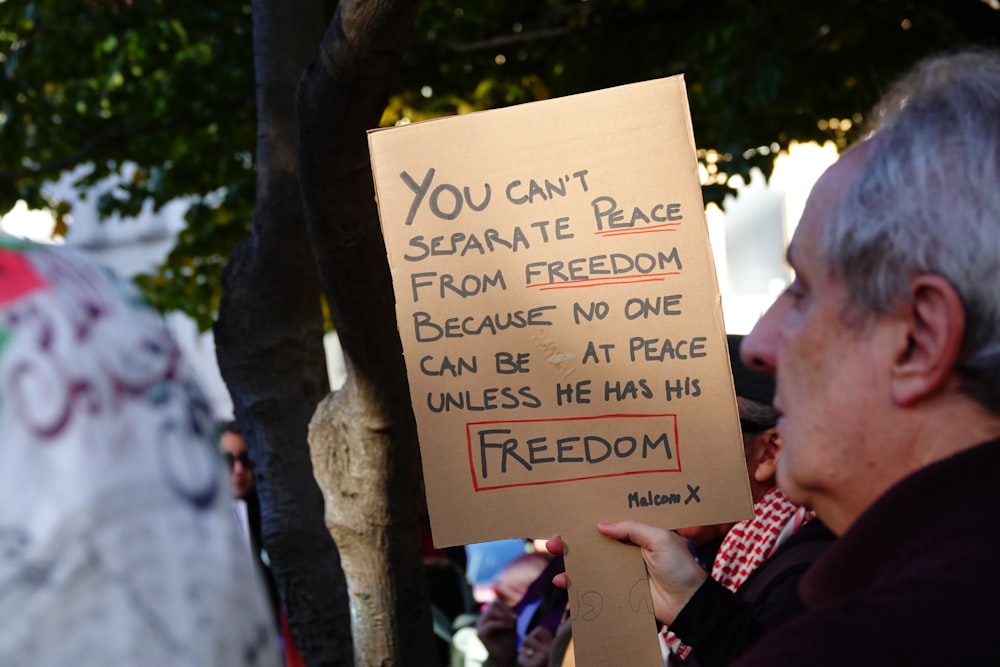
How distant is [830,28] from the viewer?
5.42m

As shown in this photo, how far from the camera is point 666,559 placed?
2.24 m

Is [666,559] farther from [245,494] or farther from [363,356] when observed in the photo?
[245,494]

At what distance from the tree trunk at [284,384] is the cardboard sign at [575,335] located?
144cm

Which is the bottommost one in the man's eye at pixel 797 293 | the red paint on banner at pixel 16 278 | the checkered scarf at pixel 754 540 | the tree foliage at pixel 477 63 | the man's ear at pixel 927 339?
the checkered scarf at pixel 754 540

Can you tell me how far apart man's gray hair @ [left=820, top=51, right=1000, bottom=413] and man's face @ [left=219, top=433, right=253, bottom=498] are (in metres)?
4.41

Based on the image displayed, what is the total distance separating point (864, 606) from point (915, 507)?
0.14m

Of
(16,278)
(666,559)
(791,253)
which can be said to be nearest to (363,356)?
(666,559)

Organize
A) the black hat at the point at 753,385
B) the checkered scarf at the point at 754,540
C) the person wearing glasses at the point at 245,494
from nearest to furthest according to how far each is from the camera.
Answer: the checkered scarf at the point at 754,540
the black hat at the point at 753,385
the person wearing glasses at the point at 245,494

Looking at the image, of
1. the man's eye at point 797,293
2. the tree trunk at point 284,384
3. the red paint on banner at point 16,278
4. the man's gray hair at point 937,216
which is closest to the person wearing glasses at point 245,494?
the tree trunk at point 284,384

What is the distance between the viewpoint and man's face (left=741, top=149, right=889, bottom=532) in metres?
1.34

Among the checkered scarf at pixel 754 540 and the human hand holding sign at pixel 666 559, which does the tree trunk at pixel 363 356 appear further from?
the human hand holding sign at pixel 666 559

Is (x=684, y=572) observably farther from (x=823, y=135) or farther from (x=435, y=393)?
(x=823, y=135)

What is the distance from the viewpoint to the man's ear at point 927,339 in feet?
4.12

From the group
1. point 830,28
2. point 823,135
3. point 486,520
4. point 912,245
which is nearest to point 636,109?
point 486,520
